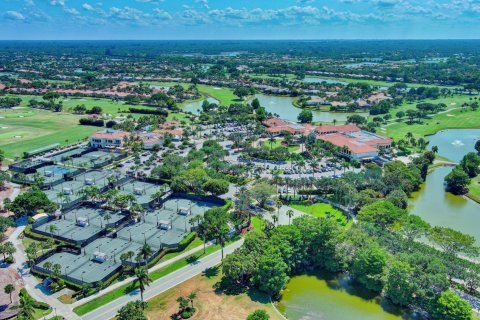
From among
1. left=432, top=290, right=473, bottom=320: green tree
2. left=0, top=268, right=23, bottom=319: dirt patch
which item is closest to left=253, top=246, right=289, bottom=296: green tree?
left=432, top=290, right=473, bottom=320: green tree

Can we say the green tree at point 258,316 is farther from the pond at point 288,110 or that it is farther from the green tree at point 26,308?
the pond at point 288,110

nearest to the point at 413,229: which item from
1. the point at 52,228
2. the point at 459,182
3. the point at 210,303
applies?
the point at 210,303

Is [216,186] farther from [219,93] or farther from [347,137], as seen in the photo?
[219,93]

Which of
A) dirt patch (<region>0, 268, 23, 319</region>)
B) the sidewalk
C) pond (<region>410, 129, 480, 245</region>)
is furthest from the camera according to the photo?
pond (<region>410, 129, 480, 245</region>)

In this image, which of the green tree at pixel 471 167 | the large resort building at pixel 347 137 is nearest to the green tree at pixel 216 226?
the large resort building at pixel 347 137

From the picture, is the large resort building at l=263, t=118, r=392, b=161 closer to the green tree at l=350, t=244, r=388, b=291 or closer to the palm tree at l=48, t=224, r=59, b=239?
the green tree at l=350, t=244, r=388, b=291

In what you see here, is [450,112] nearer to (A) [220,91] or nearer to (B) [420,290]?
(A) [220,91]
